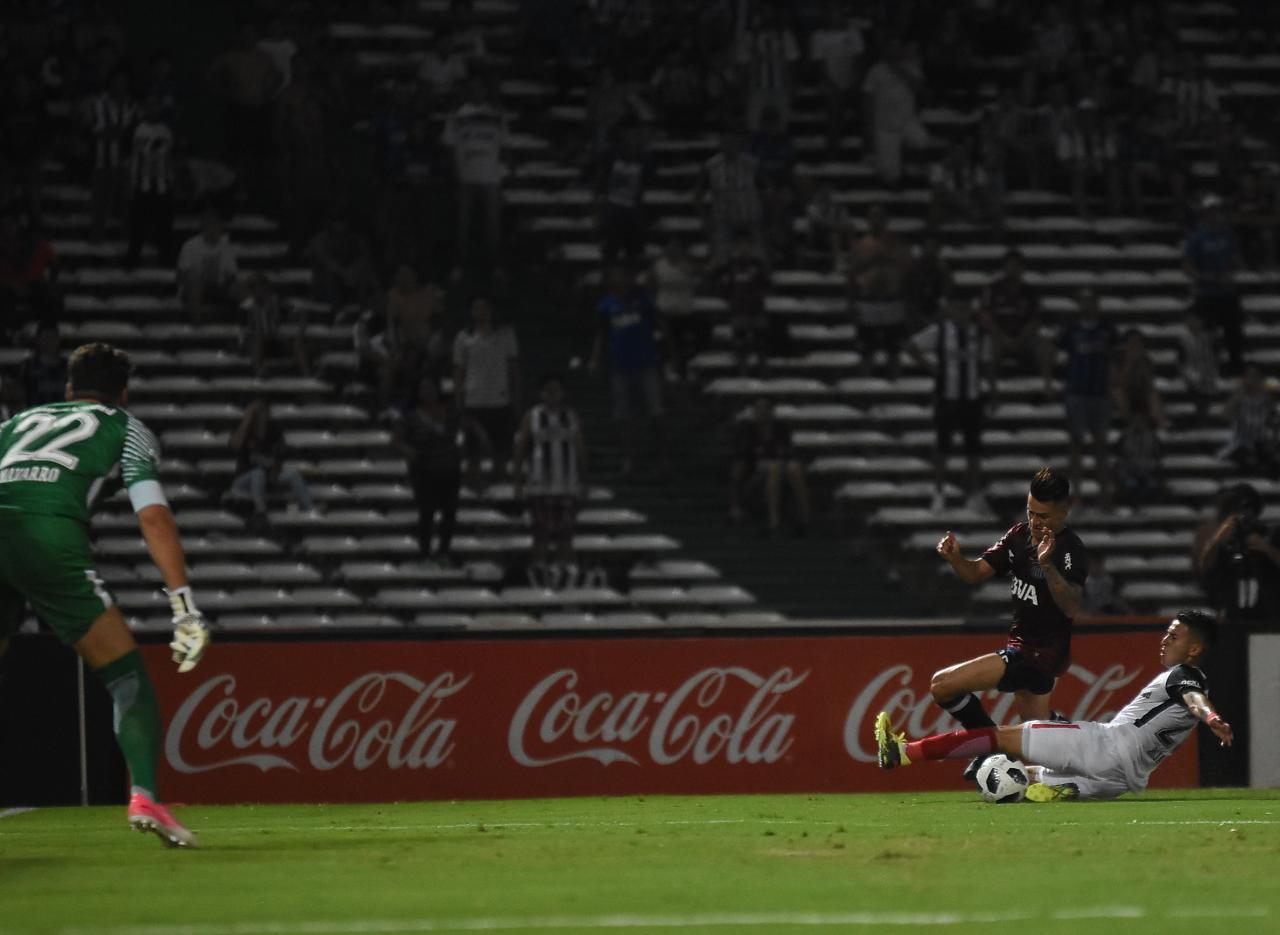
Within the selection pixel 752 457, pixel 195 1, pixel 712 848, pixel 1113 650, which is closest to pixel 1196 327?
pixel 752 457

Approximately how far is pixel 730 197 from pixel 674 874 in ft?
54.5

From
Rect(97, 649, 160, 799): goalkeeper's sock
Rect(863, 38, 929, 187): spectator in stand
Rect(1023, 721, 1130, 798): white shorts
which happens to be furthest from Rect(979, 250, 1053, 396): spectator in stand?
Rect(97, 649, 160, 799): goalkeeper's sock

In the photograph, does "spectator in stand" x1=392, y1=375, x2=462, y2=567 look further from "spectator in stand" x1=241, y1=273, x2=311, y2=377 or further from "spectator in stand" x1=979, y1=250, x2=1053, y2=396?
"spectator in stand" x1=979, y1=250, x2=1053, y2=396

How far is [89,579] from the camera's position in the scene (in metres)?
10.1

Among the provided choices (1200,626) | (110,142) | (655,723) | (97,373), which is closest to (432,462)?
(110,142)

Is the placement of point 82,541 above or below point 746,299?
below

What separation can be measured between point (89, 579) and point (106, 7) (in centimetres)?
1851

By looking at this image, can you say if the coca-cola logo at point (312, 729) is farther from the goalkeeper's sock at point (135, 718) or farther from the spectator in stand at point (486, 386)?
the spectator in stand at point (486, 386)

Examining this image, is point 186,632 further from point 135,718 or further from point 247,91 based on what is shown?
point 247,91

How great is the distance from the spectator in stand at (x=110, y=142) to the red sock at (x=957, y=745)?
45.8 feet

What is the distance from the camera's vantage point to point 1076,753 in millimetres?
12906

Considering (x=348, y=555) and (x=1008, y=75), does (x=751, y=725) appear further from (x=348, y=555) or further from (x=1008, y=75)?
(x=1008, y=75)

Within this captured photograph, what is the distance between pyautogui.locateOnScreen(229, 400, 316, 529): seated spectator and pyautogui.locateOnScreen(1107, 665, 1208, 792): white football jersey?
36.5 feet

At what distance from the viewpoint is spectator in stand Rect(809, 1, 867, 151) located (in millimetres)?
27828
